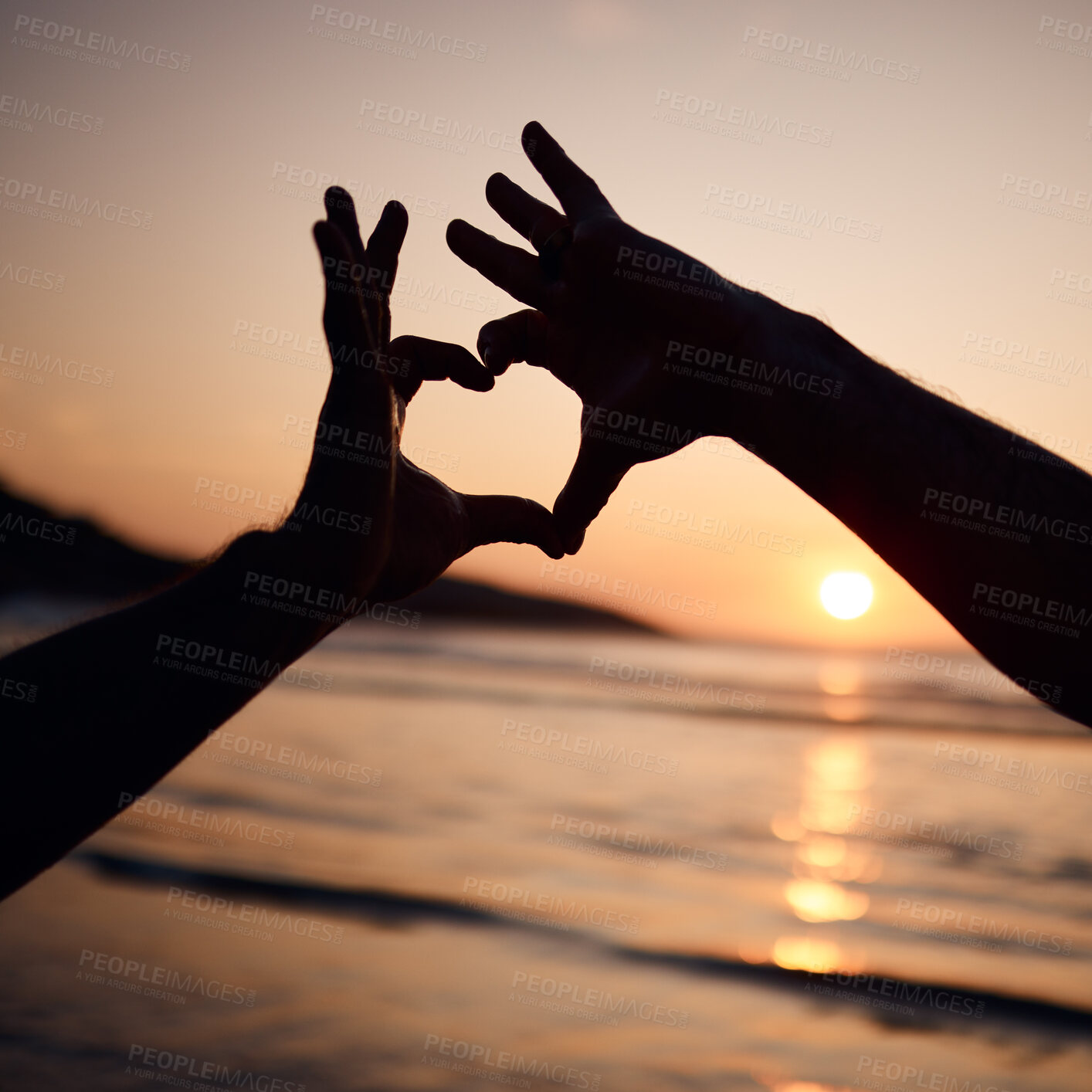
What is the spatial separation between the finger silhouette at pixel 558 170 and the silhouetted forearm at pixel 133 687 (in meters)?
1.13

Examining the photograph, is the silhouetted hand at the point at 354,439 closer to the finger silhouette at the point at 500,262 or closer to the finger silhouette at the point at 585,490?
the finger silhouette at the point at 500,262

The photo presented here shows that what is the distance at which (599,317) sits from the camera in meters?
2.08

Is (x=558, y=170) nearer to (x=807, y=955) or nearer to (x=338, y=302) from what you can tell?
(x=338, y=302)

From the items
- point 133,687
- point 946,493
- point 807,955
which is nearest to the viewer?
point 133,687

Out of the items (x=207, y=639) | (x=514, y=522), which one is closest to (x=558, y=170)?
(x=514, y=522)

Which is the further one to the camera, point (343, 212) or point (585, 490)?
point (585, 490)

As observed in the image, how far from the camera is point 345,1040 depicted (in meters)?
3.81

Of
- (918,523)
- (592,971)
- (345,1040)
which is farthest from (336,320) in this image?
(592,971)

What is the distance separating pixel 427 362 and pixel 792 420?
84 centimetres

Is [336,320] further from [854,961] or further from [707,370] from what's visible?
[854,961]

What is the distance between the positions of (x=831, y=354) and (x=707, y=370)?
10.6 inches

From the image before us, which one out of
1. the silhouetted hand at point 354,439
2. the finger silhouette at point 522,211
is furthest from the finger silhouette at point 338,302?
the finger silhouette at point 522,211

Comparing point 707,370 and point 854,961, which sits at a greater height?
point 707,370

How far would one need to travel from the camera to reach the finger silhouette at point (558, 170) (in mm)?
2109
